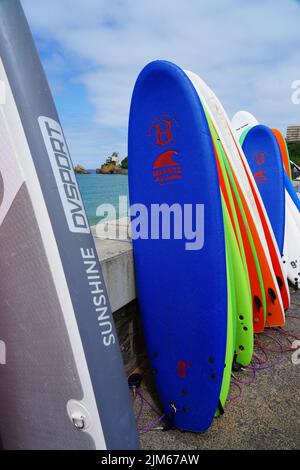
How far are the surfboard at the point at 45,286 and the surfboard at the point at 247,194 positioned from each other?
5.16ft

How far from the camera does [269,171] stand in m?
3.82

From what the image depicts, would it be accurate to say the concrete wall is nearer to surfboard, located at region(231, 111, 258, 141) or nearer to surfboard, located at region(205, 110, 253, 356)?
surfboard, located at region(205, 110, 253, 356)

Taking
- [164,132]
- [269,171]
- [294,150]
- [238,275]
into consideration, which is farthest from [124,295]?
[294,150]

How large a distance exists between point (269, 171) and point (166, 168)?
220 cm

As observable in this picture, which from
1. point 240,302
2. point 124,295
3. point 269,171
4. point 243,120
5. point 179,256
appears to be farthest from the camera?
point 243,120

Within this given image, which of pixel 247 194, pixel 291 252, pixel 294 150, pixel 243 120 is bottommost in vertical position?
pixel 294 150

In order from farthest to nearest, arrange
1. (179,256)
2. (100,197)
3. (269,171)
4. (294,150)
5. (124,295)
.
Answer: (294,150), (100,197), (269,171), (124,295), (179,256)

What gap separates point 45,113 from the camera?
1.27 metres

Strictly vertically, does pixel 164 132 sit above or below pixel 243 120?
below

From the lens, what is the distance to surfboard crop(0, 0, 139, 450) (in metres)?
1.20

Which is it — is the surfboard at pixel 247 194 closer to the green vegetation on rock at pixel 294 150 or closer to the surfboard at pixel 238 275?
the surfboard at pixel 238 275

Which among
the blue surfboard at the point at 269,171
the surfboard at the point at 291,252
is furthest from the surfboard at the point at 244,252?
the surfboard at the point at 291,252

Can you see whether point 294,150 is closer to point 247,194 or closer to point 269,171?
point 269,171
